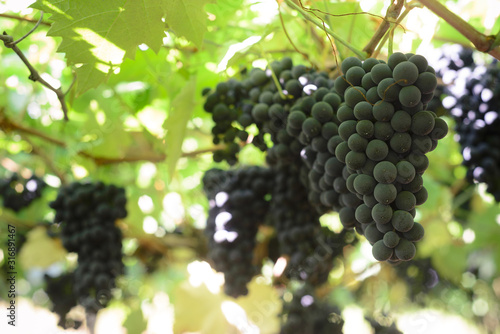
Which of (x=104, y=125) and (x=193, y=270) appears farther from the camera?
(x=193, y=270)

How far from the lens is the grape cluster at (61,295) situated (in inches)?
53.0

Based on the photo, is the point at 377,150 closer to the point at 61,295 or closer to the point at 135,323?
the point at 135,323

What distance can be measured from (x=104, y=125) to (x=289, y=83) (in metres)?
0.80

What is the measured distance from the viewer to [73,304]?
4.46 feet

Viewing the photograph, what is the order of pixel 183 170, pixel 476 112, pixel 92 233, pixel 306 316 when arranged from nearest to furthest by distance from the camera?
pixel 476 112, pixel 92 233, pixel 306 316, pixel 183 170

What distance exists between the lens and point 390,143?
534 millimetres

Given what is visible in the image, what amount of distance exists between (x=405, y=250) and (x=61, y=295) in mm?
1232

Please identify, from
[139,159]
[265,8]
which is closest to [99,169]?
[139,159]

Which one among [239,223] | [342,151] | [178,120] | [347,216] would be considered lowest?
[239,223]

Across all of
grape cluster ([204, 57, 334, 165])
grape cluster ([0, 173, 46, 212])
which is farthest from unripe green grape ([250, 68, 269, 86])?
grape cluster ([0, 173, 46, 212])

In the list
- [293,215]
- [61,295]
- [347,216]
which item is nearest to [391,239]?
[347,216]

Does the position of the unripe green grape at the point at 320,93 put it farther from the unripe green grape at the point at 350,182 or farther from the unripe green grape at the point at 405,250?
the unripe green grape at the point at 405,250

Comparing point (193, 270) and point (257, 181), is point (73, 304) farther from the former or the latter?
point (257, 181)

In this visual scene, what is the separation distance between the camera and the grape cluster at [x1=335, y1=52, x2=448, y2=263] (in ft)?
1.67
